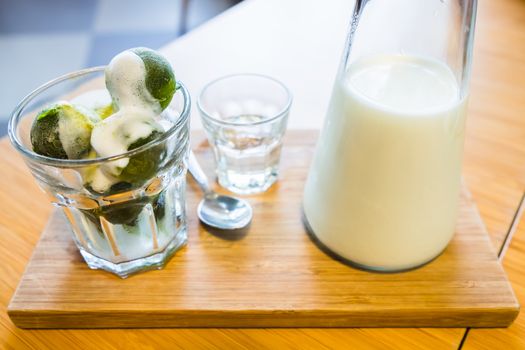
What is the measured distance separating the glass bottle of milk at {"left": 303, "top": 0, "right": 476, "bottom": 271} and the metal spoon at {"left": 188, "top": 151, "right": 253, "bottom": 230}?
3.6 inches

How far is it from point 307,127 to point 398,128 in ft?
0.85

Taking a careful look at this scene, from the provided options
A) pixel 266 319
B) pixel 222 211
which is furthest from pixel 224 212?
pixel 266 319

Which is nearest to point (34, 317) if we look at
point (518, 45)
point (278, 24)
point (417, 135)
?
point (417, 135)

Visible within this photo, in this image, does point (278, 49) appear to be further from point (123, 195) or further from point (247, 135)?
point (123, 195)

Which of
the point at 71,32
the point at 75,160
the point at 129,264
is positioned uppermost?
the point at 75,160

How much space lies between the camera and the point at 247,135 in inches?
20.0

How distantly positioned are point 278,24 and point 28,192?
0.48m

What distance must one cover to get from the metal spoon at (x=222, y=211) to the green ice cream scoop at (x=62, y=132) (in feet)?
0.46

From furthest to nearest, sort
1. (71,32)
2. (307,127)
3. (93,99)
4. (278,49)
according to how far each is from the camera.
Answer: (71,32), (278,49), (307,127), (93,99)

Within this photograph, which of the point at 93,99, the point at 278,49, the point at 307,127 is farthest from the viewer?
the point at 278,49

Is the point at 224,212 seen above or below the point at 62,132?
below

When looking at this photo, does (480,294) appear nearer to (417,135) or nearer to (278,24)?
(417,135)

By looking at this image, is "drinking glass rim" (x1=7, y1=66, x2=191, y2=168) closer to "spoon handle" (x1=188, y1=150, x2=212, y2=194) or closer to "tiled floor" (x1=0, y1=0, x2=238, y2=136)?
"spoon handle" (x1=188, y1=150, x2=212, y2=194)

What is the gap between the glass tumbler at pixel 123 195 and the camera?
35 centimetres
